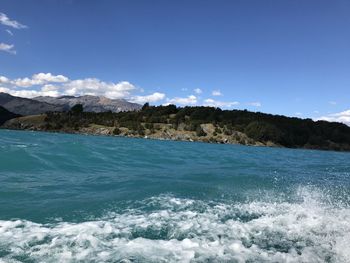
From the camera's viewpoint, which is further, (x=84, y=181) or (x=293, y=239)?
(x=84, y=181)

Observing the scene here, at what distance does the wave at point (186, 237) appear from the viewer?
10.3m

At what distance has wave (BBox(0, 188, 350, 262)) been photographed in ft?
33.8

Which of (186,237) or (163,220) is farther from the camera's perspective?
(163,220)

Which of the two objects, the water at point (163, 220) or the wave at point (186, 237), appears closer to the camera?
the wave at point (186, 237)

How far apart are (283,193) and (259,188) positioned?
1.81m

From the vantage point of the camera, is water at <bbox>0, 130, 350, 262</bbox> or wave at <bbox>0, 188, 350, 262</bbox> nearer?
wave at <bbox>0, 188, 350, 262</bbox>

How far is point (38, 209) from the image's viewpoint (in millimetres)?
14766

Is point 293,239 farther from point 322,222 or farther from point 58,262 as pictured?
point 58,262

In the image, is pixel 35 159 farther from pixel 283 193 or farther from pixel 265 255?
pixel 265 255

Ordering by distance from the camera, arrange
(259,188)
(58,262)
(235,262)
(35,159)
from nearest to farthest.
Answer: (58,262)
(235,262)
(259,188)
(35,159)

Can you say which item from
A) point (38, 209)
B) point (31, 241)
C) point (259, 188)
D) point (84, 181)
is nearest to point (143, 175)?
point (84, 181)

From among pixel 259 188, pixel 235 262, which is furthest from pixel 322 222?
pixel 259 188

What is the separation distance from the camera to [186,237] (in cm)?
1227

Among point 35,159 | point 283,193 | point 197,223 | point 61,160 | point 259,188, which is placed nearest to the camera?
point 197,223
